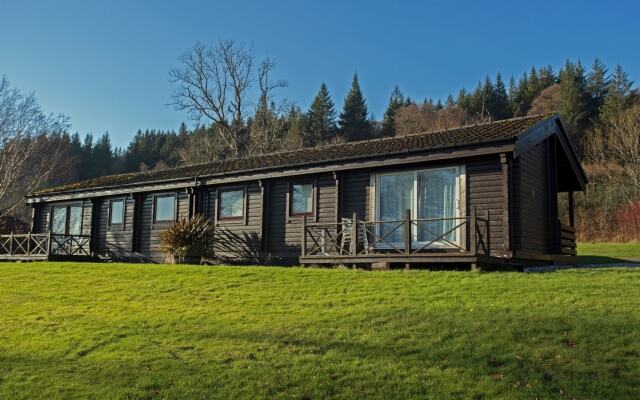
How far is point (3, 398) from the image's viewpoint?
6449mm

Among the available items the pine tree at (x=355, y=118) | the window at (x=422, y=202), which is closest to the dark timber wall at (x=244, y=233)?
the window at (x=422, y=202)

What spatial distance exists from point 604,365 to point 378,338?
2.64m

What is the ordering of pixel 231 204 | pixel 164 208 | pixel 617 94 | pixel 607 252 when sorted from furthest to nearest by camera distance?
pixel 617 94, pixel 607 252, pixel 164 208, pixel 231 204

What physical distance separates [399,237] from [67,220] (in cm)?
1497

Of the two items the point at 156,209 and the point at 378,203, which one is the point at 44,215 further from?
the point at 378,203

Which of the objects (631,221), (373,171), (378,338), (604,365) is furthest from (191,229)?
(631,221)

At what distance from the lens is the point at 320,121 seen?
211ft

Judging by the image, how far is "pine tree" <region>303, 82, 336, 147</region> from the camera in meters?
61.1

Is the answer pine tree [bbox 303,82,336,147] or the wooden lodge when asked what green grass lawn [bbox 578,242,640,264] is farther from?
pine tree [bbox 303,82,336,147]

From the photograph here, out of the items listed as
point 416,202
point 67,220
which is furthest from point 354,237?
point 67,220

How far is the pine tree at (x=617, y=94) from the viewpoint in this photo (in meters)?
46.2

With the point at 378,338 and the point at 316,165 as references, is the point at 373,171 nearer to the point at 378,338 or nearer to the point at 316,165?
the point at 316,165

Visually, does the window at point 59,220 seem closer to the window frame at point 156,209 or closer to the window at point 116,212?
the window at point 116,212

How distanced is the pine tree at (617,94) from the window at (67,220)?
37.5 m
